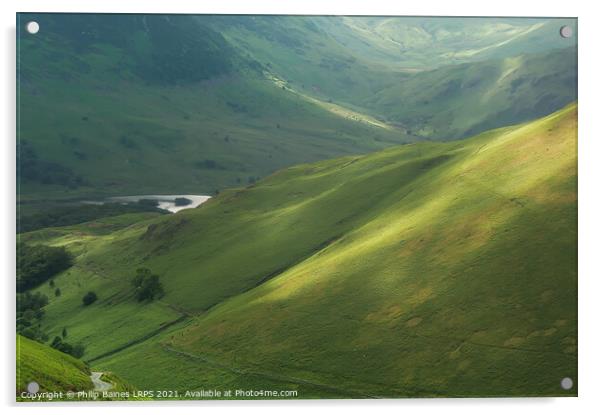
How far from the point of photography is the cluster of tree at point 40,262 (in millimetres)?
86188

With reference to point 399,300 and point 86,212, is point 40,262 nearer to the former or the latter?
A: point 399,300

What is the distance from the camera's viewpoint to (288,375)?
54.2 metres

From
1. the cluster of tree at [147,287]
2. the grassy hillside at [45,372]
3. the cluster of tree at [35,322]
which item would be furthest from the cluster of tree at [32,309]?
the grassy hillside at [45,372]

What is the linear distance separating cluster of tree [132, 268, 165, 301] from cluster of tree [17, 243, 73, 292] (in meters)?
11.7

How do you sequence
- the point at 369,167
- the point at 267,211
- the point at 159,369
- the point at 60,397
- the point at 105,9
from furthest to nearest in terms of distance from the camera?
the point at 369,167 → the point at 267,211 → the point at 159,369 → the point at 105,9 → the point at 60,397

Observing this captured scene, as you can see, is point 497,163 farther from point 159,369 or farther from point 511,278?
point 159,369

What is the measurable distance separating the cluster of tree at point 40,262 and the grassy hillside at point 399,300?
554 cm

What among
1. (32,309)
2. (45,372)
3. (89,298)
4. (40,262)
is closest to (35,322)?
(32,309)

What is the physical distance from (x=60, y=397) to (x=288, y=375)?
1583 centimetres

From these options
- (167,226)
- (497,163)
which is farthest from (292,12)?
(167,226)

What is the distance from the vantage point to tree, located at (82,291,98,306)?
87.0 metres

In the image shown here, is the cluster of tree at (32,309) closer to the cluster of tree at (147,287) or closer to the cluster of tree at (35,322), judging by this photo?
the cluster of tree at (35,322)

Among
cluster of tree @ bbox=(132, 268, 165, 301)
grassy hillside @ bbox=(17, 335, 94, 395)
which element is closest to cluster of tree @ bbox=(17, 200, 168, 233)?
cluster of tree @ bbox=(132, 268, 165, 301)

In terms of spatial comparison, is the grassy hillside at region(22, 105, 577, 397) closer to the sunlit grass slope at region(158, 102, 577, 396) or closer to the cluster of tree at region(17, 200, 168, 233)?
the sunlit grass slope at region(158, 102, 577, 396)
